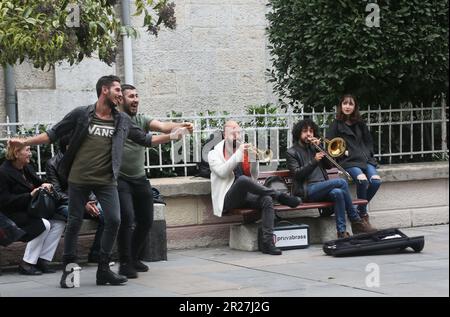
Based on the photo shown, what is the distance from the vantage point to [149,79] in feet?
46.9

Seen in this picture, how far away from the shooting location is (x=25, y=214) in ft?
28.6

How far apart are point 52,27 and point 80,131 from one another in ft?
4.12

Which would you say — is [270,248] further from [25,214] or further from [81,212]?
[25,214]

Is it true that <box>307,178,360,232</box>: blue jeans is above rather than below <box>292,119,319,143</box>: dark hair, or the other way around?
below

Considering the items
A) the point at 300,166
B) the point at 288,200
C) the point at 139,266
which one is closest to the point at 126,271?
the point at 139,266

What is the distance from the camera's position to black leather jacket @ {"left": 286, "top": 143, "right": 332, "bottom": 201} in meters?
10.1

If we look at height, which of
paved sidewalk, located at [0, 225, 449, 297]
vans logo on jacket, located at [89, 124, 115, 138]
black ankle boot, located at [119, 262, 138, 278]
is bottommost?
paved sidewalk, located at [0, 225, 449, 297]

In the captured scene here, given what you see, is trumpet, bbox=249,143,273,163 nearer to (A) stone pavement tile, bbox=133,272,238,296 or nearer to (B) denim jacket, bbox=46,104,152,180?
(A) stone pavement tile, bbox=133,272,238,296

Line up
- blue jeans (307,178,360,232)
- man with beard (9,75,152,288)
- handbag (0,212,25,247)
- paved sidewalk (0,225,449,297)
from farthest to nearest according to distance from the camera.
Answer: blue jeans (307,178,360,232), handbag (0,212,25,247), man with beard (9,75,152,288), paved sidewalk (0,225,449,297)

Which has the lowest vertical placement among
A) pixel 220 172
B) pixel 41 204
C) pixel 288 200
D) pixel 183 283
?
pixel 183 283

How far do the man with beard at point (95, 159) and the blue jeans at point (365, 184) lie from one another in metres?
3.55

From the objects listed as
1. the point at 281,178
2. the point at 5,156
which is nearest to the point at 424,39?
the point at 281,178

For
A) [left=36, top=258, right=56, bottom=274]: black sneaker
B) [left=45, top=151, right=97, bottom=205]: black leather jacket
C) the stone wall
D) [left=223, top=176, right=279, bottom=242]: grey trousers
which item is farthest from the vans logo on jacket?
the stone wall

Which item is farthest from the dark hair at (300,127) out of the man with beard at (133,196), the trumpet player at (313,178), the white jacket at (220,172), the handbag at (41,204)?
the handbag at (41,204)
